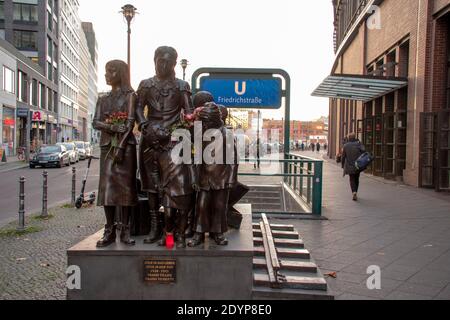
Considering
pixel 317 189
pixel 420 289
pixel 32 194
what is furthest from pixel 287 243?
pixel 32 194

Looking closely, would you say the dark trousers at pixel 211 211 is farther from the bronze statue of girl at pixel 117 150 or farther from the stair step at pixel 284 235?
the stair step at pixel 284 235

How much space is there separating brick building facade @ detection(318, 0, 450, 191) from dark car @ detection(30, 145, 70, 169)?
16.3 m

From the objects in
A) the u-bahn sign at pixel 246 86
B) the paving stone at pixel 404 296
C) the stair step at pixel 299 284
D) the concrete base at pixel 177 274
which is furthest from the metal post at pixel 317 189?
the concrete base at pixel 177 274

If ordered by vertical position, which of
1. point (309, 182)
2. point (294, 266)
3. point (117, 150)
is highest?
point (117, 150)

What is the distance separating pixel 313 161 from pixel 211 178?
218 inches

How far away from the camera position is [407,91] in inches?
695

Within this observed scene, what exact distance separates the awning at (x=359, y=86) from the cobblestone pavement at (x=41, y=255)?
36.5 feet

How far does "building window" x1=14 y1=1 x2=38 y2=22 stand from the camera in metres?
49.2

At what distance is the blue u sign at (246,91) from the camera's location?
11.8 meters

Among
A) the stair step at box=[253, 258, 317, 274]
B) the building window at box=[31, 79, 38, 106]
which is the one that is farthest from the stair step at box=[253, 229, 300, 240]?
the building window at box=[31, 79, 38, 106]

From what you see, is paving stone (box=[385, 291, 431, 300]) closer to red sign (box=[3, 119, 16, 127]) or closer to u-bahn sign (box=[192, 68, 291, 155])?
u-bahn sign (box=[192, 68, 291, 155])

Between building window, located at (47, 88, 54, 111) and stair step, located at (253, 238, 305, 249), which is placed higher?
building window, located at (47, 88, 54, 111)

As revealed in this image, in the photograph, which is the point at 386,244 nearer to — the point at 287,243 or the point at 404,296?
the point at 287,243

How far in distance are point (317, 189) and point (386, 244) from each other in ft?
9.10
